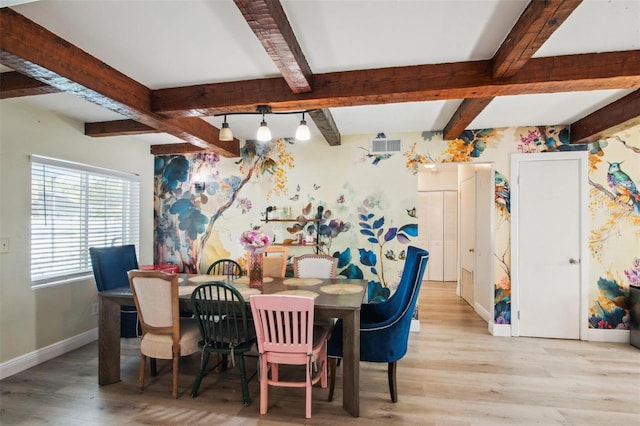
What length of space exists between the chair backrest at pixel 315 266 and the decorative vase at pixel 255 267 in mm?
704

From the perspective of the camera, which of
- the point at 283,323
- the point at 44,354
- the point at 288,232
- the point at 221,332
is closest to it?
the point at 283,323

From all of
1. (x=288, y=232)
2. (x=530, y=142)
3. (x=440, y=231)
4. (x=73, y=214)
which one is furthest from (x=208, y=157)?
(x=440, y=231)

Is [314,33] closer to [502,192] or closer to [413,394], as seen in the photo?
[413,394]

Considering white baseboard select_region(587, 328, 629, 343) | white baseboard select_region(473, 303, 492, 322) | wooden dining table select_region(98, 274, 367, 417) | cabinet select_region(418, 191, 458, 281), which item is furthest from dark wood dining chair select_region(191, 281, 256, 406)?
cabinet select_region(418, 191, 458, 281)

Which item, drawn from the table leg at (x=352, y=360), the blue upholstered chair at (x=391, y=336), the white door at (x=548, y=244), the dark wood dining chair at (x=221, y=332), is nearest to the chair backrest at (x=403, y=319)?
the blue upholstered chair at (x=391, y=336)

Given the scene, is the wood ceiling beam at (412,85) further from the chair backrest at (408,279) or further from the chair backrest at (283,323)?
the chair backrest at (283,323)

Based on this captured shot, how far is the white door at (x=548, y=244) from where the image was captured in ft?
12.4

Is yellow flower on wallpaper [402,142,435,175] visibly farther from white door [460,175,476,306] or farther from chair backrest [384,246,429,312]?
chair backrest [384,246,429,312]

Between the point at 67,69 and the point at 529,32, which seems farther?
the point at 67,69

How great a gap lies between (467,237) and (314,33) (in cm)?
446

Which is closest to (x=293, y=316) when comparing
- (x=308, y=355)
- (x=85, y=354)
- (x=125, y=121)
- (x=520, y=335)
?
(x=308, y=355)

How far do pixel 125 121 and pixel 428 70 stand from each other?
3.08 meters

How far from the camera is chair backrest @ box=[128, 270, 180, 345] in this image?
8.20ft

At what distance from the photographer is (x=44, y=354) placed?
321cm
